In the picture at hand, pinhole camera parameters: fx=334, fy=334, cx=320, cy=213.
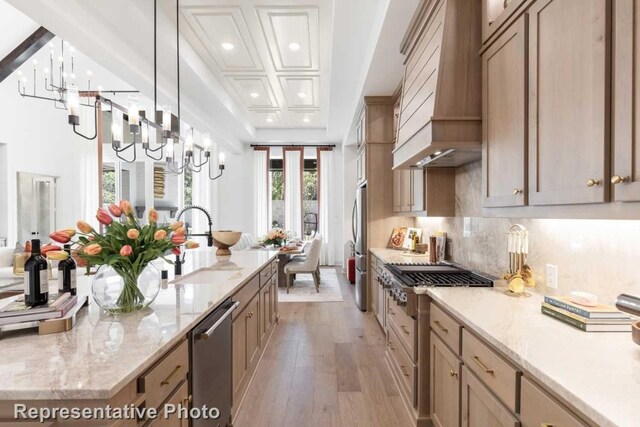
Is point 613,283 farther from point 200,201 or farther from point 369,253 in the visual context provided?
point 200,201

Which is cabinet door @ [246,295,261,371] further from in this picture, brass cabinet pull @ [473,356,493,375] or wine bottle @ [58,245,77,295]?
brass cabinet pull @ [473,356,493,375]

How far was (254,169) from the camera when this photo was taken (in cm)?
853

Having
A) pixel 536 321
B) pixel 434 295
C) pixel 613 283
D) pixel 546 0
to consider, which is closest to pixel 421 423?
pixel 434 295

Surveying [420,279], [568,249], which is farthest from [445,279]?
[568,249]

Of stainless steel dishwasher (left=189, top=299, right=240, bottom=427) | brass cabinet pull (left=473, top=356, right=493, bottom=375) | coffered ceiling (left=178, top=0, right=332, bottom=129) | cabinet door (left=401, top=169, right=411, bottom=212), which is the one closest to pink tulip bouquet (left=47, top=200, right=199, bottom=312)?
stainless steel dishwasher (left=189, top=299, right=240, bottom=427)

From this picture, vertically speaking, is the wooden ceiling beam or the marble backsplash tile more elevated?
the wooden ceiling beam

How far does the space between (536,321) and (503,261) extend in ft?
3.04

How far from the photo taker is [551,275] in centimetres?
182

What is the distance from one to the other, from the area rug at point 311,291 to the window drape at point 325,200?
1434 millimetres

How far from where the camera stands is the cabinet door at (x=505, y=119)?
1557 millimetres

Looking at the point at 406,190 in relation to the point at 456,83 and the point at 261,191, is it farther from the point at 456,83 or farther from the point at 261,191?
the point at 261,191

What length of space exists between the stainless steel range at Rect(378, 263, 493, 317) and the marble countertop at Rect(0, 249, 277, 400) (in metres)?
1.19

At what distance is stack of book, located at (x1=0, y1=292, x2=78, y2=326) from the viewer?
1.22 metres

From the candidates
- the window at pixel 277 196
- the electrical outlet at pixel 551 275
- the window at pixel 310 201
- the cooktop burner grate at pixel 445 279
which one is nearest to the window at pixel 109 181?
the window at pixel 277 196
